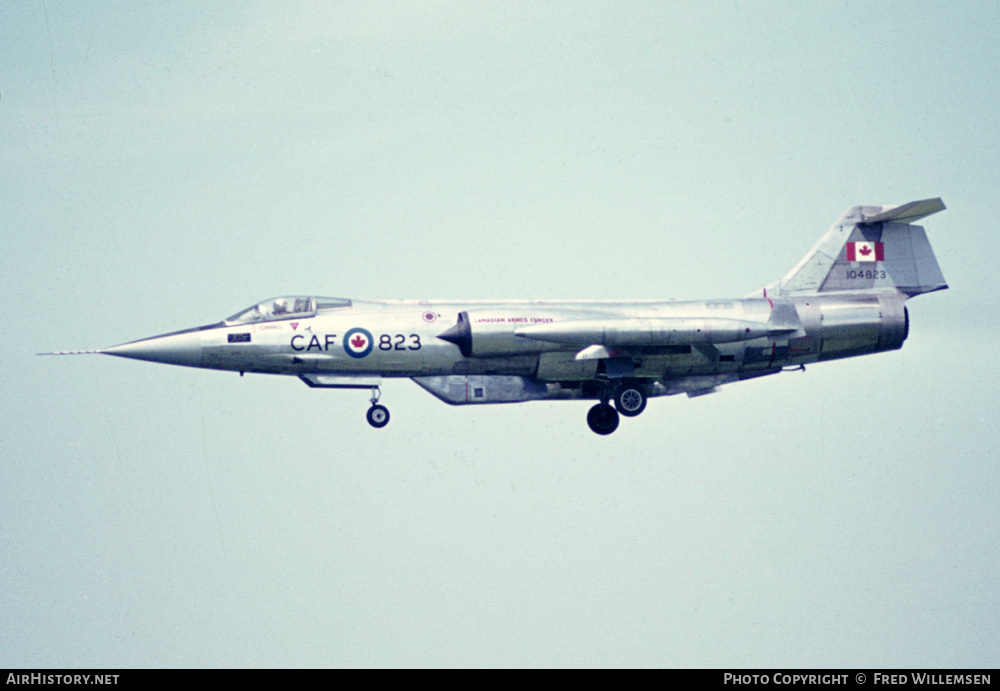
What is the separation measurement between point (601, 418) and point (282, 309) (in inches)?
305

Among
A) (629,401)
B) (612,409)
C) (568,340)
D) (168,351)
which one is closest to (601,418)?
(612,409)

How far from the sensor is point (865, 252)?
32.8 meters

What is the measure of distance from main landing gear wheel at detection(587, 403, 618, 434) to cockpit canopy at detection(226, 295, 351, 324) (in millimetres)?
6343

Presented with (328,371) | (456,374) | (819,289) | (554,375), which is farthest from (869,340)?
(328,371)

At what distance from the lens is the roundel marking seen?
96.7ft

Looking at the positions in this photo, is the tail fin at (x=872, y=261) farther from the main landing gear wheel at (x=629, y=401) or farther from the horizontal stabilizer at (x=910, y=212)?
the main landing gear wheel at (x=629, y=401)

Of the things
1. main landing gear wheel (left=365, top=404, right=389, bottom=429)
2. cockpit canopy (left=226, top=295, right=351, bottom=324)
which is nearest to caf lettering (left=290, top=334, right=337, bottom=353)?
cockpit canopy (left=226, top=295, right=351, bottom=324)

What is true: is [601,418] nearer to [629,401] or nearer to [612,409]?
[612,409]

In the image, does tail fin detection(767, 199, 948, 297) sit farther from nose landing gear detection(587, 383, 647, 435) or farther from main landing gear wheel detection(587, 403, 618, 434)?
main landing gear wheel detection(587, 403, 618, 434)

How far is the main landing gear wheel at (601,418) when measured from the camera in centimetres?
3156

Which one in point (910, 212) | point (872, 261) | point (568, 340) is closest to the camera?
point (568, 340)

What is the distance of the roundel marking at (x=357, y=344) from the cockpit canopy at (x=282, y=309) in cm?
105

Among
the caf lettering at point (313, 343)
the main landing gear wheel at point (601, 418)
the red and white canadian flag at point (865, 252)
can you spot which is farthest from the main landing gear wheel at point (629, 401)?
the red and white canadian flag at point (865, 252)
